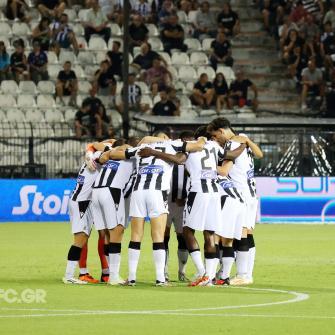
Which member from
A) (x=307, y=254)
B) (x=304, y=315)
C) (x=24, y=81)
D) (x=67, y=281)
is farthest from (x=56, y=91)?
(x=304, y=315)

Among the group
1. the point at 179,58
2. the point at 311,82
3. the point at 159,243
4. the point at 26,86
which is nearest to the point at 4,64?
the point at 26,86

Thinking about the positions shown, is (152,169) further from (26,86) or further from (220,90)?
(220,90)

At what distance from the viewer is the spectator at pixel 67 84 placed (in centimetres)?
3303

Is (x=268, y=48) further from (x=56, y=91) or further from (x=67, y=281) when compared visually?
(x=67, y=281)

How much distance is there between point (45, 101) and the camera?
109ft

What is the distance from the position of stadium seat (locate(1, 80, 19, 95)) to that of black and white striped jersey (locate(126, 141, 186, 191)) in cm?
1713

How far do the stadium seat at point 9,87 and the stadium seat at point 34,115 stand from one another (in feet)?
2.48

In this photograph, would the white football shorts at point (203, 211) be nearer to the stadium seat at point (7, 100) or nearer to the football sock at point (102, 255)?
the football sock at point (102, 255)

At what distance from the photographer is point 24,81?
33.1m

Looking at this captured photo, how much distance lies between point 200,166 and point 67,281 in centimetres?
226

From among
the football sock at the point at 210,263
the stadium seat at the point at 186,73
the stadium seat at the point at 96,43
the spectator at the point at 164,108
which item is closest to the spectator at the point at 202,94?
the stadium seat at the point at 186,73

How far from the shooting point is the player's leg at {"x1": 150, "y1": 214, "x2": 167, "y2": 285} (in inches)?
620

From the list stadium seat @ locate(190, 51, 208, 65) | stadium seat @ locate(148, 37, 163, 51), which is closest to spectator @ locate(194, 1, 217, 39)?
stadium seat @ locate(190, 51, 208, 65)

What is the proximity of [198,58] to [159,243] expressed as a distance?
67.0ft
